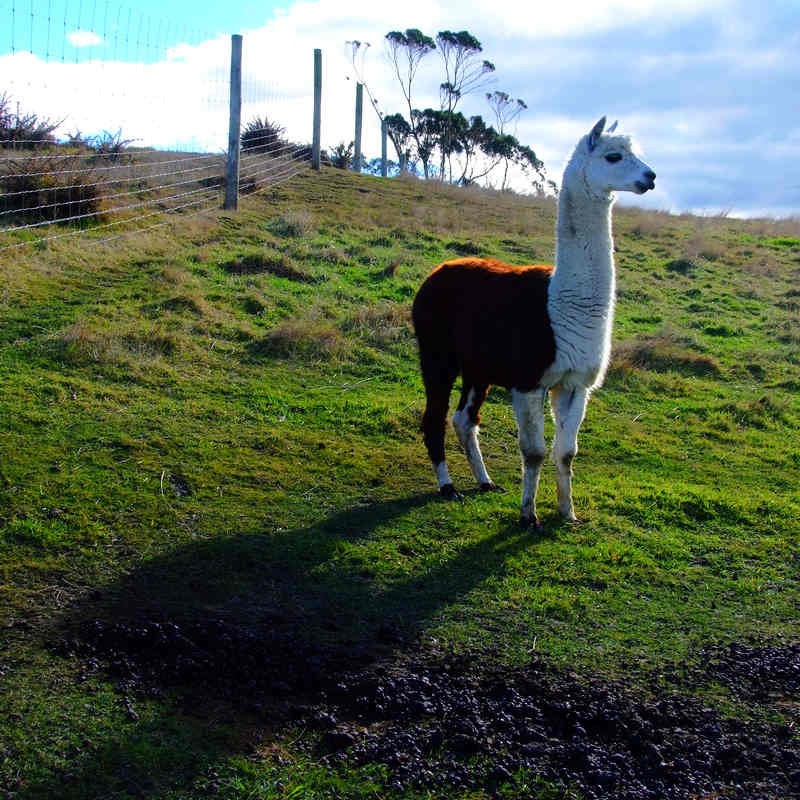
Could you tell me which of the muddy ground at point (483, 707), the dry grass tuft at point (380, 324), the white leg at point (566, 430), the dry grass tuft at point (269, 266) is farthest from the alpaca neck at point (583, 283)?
the dry grass tuft at point (269, 266)

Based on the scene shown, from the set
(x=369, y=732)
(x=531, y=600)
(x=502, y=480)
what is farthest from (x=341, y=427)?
(x=369, y=732)

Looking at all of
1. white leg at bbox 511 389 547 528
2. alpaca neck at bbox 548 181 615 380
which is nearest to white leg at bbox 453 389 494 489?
white leg at bbox 511 389 547 528

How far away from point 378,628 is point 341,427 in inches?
130

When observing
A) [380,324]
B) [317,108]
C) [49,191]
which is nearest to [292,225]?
[49,191]

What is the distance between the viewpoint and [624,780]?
3.68 metres

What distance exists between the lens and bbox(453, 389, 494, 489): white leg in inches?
273

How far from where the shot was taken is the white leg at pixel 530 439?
20.2 feet

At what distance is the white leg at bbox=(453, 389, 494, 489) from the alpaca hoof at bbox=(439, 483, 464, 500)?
0.31 m

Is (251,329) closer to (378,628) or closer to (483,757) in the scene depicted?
(378,628)

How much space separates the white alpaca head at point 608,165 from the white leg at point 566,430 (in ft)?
4.35

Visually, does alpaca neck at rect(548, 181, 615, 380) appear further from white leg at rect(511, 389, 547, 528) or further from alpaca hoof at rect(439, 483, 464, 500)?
alpaca hoof at rect(439, 483, 464, 500)

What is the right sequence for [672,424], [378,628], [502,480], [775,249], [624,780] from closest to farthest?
[624,780] < [378,628] < [502,480] < [672,424] < [775,249]

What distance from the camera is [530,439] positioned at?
6.20m

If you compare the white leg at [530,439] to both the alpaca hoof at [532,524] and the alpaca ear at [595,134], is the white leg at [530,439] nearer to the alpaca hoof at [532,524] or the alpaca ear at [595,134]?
the alpaca hoof at [532,524]
